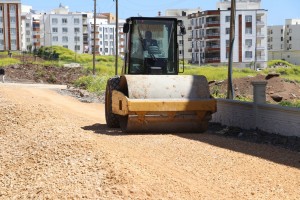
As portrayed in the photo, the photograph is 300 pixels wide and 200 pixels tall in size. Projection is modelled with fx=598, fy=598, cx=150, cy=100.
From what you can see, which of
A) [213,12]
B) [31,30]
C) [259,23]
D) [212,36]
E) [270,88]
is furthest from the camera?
[31,30]

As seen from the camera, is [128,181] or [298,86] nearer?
[128,181]

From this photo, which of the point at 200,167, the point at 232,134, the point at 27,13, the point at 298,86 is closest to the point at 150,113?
the point at 232,134

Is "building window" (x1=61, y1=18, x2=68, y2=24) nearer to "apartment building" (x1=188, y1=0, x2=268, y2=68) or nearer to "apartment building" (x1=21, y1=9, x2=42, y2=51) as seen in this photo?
"apartment building" (x1=21, y1=9, x2=42, y2=51)

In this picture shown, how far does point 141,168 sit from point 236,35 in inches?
3914

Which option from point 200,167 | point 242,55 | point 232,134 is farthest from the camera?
point 242,55

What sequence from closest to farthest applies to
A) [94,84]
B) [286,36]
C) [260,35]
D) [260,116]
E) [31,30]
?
[260,116], [94,84], [260,35], [286,36], [31,30]

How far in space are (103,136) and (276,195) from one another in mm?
6477

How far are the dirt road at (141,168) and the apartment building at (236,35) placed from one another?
89.8 meters

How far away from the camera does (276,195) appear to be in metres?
8.30

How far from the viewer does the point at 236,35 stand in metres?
106

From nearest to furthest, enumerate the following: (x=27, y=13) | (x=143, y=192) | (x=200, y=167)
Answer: (x=143, y=192), (x=200, y=167), (x=27, y=13)

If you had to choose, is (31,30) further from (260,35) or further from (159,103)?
(159,103)

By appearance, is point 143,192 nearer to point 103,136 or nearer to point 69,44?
point 103,136

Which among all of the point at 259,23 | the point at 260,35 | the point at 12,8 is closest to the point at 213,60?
the point at 260,35
